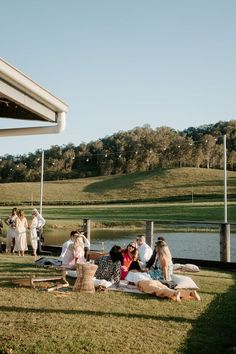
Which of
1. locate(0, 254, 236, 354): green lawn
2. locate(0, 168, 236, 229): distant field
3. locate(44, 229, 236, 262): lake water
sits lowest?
locate(44, 229, 236, 262): lake water

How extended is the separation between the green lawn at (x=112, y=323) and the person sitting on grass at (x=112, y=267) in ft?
3.22

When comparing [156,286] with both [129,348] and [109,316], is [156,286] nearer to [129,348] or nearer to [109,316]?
[109,316]

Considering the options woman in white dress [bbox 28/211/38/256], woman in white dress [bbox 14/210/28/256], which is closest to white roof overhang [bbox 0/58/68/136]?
woman in white dress [bbox 14/210/28/256]

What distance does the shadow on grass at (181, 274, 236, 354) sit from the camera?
7.31m

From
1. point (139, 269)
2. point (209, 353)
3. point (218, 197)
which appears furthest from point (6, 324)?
point (218, 197)

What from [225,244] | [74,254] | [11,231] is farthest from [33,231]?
[225,244]

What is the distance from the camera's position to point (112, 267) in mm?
12422

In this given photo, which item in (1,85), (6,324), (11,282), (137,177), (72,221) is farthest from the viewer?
(137,177)

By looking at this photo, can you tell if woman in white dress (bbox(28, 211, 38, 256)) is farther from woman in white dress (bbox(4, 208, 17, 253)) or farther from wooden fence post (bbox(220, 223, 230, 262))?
wooden fence post (bbox(220, 223, 230, 262))

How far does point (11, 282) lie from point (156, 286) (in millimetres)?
3623

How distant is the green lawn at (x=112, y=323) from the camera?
723cm

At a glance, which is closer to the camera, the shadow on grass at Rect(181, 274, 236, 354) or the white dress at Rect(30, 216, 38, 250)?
the shadow on grass at Rect(181, 274, 236, 354)

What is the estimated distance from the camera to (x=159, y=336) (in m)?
7.85

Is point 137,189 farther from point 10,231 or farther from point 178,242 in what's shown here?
point 10,231
